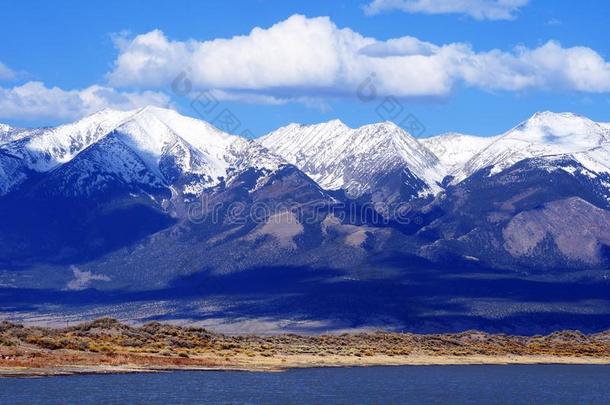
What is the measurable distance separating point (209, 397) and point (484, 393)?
36192mm

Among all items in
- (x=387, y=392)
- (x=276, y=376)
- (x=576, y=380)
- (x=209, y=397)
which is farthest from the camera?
(x=576, y=380)

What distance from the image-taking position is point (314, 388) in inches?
5787

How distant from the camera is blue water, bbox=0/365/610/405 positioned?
126544 mm

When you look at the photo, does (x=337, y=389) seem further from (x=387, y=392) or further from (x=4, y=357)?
(x=4, y=357)

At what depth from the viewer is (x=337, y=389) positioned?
147 metres

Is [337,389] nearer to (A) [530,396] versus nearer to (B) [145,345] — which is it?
(A) [530,396]

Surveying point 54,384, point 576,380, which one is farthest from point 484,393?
point 54,384

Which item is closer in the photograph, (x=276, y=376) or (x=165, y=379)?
(x=165, y=379)

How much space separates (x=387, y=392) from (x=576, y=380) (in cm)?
4359

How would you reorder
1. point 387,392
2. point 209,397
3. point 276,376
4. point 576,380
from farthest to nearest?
point 576,380 < point 276,376 < point 387,392 < point 209,397

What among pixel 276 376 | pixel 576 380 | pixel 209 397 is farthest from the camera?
pixel 576 380

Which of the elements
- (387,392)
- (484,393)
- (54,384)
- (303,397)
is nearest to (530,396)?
(484,393)

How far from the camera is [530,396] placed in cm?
14925

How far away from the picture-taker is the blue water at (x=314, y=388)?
127 metres
